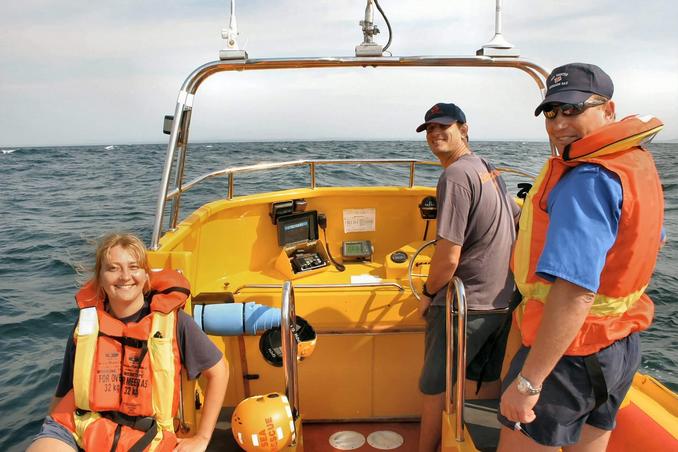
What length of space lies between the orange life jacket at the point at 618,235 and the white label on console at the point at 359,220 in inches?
122

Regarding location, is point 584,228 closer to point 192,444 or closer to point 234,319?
point 192,444

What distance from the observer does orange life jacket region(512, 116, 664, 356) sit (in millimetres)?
1312

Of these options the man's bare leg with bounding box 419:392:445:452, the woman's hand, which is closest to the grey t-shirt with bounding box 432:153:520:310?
the man's bare leg with bounding box 419:392:445:452

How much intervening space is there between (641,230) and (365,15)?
1.98m

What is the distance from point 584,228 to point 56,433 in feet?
6.87

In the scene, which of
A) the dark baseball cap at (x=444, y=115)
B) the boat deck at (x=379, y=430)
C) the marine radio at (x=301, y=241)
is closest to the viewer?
the dark baseball cap at (x=444, y=115)

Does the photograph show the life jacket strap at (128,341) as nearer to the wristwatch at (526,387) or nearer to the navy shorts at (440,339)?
the navy shorts at (440,339)

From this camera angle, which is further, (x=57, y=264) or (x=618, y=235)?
(x=57, y=264)

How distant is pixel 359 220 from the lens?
15.4 ft

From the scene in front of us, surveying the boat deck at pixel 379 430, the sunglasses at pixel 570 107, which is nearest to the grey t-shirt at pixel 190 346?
the boat deck at pixel 379 430

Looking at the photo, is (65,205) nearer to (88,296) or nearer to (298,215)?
(298,215)

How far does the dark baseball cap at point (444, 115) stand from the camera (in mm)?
2385

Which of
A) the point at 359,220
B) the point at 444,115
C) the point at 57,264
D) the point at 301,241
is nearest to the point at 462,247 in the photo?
the point at 444,115

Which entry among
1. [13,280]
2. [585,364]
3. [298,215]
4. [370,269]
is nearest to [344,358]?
[370,269]
